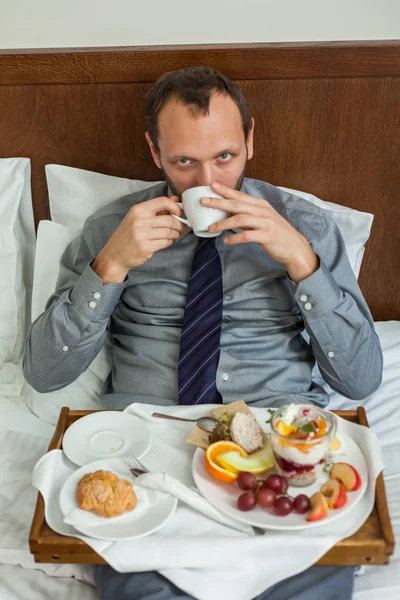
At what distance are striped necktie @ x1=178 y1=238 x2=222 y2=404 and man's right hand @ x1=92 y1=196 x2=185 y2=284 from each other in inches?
6.9

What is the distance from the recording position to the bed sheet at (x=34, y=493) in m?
1.28

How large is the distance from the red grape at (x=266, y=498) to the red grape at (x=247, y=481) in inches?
1.1

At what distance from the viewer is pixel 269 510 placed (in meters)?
1.10

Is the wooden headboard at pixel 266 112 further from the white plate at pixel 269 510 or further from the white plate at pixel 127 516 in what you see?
the white plate at pixel 127 516

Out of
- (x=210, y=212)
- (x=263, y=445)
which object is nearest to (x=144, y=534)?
(x=263, y=445)

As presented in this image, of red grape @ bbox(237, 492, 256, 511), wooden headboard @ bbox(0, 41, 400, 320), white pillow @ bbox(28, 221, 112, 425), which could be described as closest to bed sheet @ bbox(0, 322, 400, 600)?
white pillow @ bbox(28, 221, 112, 425)

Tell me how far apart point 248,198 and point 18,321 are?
33.9 inches

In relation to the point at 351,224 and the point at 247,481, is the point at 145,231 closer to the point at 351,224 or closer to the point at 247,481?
the point at 247,481

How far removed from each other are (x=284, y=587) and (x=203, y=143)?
34.3 inches

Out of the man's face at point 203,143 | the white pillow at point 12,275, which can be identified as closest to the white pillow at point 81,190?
the white pillow at point 12,275

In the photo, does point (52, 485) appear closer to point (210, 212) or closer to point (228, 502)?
point (228, 502)

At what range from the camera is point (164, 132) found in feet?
5.05

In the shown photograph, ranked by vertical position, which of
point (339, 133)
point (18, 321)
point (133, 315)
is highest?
point (339, 133)

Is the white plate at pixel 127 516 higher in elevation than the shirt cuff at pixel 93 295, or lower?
lower
